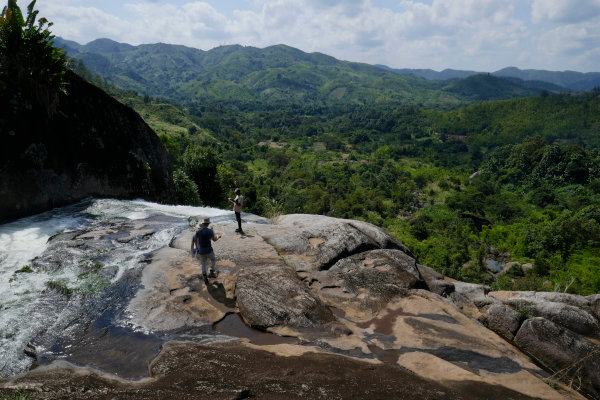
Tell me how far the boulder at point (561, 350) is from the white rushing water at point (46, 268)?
44.7ft

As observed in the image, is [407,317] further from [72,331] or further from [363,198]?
[363,198]

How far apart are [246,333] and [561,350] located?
9.56m

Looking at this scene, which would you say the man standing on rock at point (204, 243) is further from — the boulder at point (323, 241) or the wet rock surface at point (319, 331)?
the boulder at point (323, 241)

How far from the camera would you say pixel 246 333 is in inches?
338

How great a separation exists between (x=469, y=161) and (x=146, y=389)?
572ft

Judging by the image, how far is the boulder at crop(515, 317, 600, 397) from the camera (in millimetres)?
9078

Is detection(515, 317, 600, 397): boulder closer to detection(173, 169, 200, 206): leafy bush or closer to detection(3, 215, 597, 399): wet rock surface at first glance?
detection(3, 215, 597, 399): wet rock surface

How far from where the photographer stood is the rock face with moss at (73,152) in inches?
632

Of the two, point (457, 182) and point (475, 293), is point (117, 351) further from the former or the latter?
point (457, 182)

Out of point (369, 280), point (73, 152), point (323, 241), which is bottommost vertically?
point (369, 280)

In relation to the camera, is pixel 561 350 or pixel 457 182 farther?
pixel 457 182

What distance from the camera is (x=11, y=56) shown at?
53.6 feet

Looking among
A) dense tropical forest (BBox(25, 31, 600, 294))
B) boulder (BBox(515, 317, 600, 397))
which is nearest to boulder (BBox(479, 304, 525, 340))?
boulder (BBox(515, 317, 600, 397))

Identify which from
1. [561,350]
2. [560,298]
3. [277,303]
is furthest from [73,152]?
[560,298]
